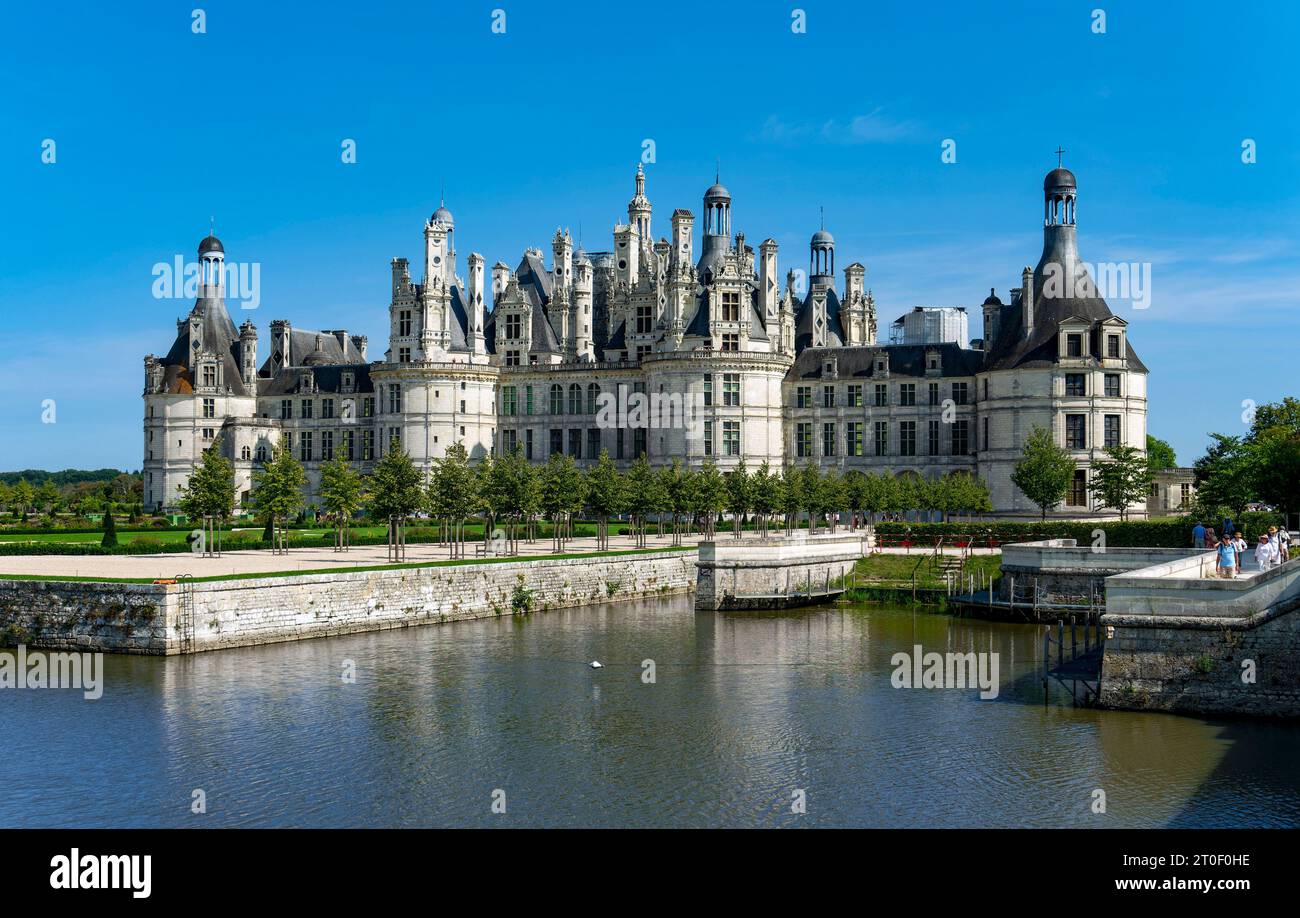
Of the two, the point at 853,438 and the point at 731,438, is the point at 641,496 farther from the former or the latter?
the point at 853,438

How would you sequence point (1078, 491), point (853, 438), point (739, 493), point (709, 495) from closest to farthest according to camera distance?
point (709, 495), point (739, 493), point (1078, 491), point (853, 438)

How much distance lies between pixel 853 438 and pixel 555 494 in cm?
2699

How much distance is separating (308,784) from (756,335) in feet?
193

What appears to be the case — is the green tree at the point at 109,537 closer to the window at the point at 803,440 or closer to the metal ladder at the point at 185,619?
the metal ladder at the point at 185,619

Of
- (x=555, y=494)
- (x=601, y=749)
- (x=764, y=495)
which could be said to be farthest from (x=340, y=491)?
(x=601, y=749)

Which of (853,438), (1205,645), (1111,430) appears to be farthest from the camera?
(853,438)

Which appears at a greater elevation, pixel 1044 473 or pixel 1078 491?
pixel 1044 473

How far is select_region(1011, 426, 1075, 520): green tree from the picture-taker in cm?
6681

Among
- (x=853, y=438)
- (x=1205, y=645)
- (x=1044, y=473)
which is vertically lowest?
(x=1205, y=645)

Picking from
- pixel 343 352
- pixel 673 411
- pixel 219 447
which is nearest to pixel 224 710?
pixel 673 411

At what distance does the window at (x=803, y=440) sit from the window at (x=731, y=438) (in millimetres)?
5823

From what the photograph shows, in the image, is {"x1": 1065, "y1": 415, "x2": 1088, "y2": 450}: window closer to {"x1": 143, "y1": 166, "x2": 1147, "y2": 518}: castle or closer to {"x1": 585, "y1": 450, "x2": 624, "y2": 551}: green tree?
{"x1": 143, "y1": 166, "x2": 1147, "y2": 518}: castle

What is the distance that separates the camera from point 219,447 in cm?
9194

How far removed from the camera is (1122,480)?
215ft
